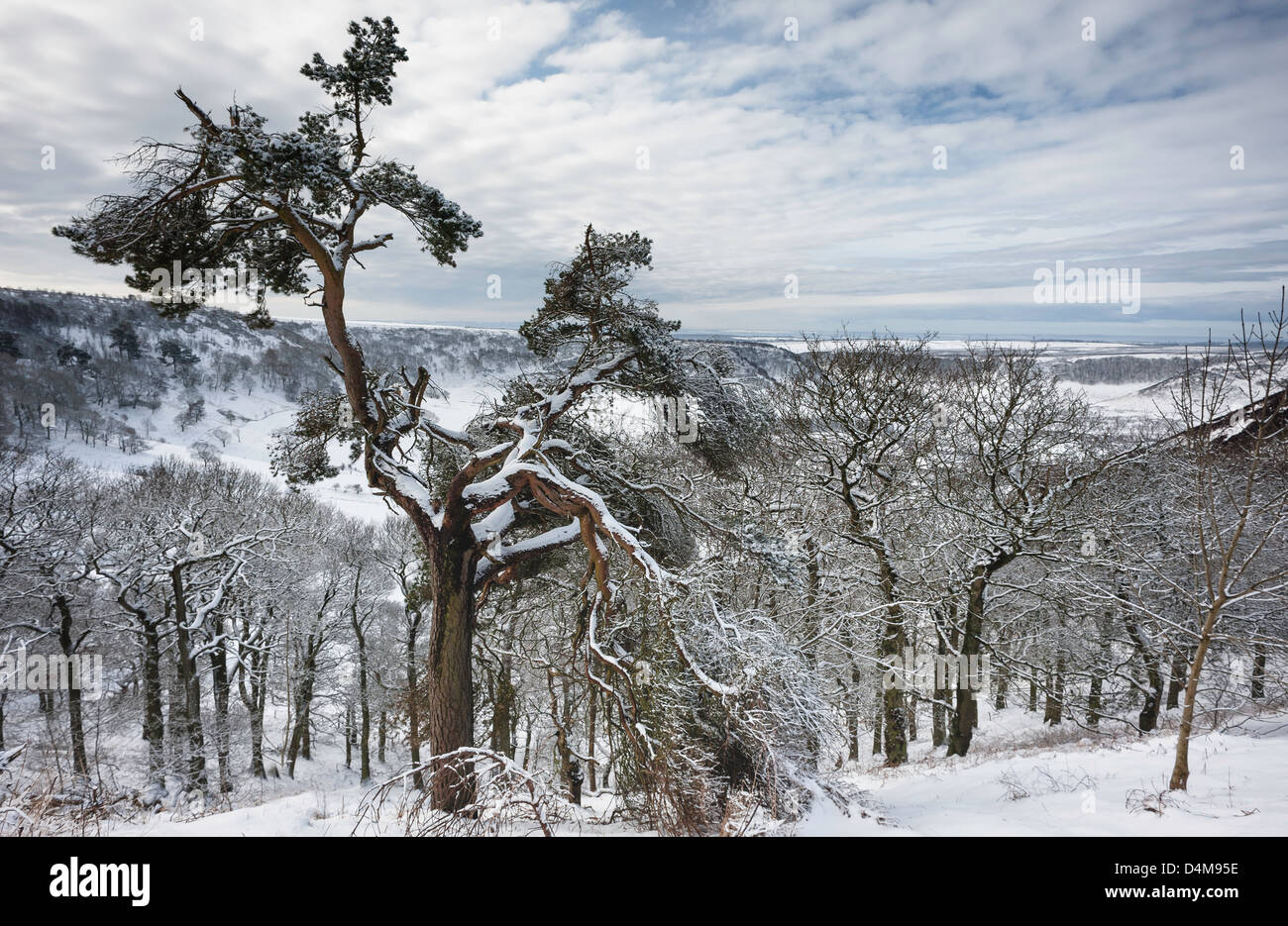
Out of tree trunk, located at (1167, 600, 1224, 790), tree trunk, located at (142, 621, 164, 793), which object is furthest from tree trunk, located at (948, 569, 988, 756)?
tree trunk, located at (142, 621, 164, 793)

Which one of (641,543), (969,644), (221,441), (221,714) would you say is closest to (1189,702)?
(641,543)

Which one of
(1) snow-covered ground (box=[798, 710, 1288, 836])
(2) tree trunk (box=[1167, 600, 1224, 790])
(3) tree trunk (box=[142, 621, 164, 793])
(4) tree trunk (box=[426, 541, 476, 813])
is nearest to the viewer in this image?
(1) snow-covered ground (box=[798, 710, 1288, 836])

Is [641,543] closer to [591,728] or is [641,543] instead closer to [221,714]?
[591,728]

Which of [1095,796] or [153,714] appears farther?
[153,714]

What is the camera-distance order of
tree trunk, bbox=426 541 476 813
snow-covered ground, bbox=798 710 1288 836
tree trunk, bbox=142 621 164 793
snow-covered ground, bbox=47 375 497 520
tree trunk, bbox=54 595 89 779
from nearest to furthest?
snow-covered ground, bbox=798 710 1288 836 → tree trunk, bbox=426 541 476 813 → tree trunk, bbox=54 595 89 779 → tree trunk, bbox=142 621 164 793 → snow-covered ground, bbox=47 375 497 520

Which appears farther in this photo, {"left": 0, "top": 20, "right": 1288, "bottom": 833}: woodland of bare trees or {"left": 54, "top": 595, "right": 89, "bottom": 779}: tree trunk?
{"left": 54, "top": 595, "right": 89, "bottom": 779}: tree trunk

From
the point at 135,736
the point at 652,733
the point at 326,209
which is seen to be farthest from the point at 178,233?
the point at 135,736

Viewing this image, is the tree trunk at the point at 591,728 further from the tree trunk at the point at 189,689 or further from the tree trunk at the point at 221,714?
the tree trunk at the point at 221,714

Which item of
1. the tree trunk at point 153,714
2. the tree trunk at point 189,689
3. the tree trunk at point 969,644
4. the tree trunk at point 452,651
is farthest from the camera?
the tree trunk at point 189,689

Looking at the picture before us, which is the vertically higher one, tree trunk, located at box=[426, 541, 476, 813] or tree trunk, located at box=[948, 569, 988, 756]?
tree trunk, located at box=[426, 541, 476, 813]

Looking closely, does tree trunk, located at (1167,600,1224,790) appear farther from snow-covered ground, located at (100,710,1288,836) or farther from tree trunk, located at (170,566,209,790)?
tree trunk, located at (170,566,209,790)

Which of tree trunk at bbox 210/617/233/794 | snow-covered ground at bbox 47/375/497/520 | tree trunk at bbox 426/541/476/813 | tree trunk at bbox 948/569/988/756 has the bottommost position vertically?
tree trunk at bbox 210/617/233/794

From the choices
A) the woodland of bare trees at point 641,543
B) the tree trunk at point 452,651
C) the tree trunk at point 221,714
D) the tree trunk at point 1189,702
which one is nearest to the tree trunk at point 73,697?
the woodland of bare trees at point 641,543

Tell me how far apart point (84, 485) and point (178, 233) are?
23090 millimetres
